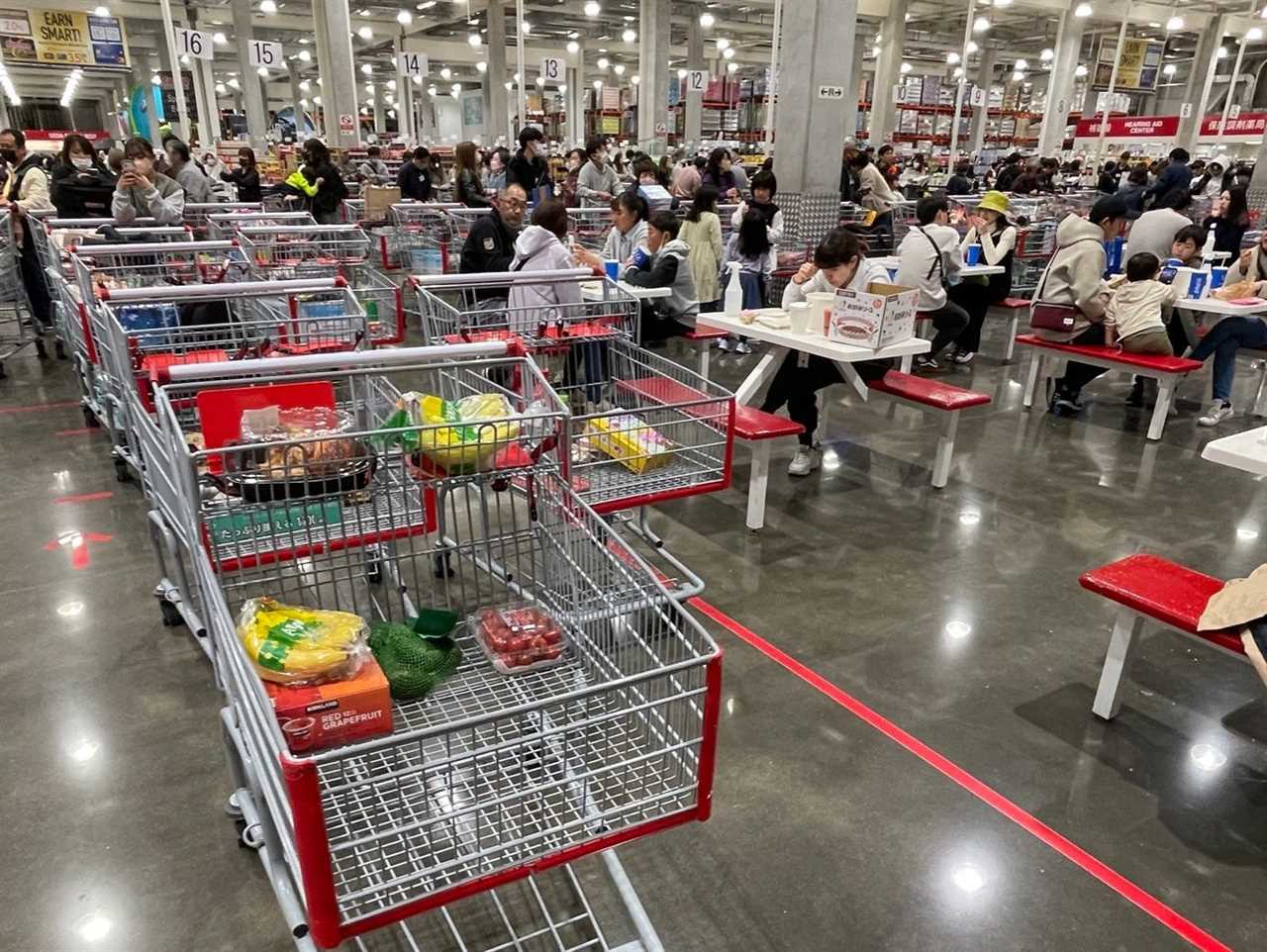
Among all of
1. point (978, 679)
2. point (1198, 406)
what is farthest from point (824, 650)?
point (1198, 406)

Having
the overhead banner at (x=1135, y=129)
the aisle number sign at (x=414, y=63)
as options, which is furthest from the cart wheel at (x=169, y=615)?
the overhead banner at (x=1135, y=129)

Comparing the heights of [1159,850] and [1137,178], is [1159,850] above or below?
below

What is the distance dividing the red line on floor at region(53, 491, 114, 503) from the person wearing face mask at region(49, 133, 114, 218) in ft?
13.4

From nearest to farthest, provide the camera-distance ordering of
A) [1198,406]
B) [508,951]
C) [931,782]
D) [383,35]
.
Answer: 1. [508,951]
2. [931,782]
3. [1198,406]
4. [383,35]

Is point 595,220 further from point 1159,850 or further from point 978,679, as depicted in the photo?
point 1159,850

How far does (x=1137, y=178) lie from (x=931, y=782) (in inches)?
609

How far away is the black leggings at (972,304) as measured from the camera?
8.39m

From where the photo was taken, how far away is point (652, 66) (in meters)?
20.8

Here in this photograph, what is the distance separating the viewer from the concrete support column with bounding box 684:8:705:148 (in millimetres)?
23359

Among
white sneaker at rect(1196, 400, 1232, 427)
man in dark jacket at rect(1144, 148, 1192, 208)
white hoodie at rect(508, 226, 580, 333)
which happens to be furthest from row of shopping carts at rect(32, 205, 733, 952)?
man in dark jacket at rect(1144, 148, 1192, 208)

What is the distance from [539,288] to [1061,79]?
22547mm

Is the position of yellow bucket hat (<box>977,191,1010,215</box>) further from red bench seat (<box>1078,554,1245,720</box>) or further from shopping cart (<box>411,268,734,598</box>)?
red bench seat (<box>1078,554,1245,720</box>)

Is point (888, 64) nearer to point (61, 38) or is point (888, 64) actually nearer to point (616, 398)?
point (61, 38)

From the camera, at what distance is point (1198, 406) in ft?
24.4
